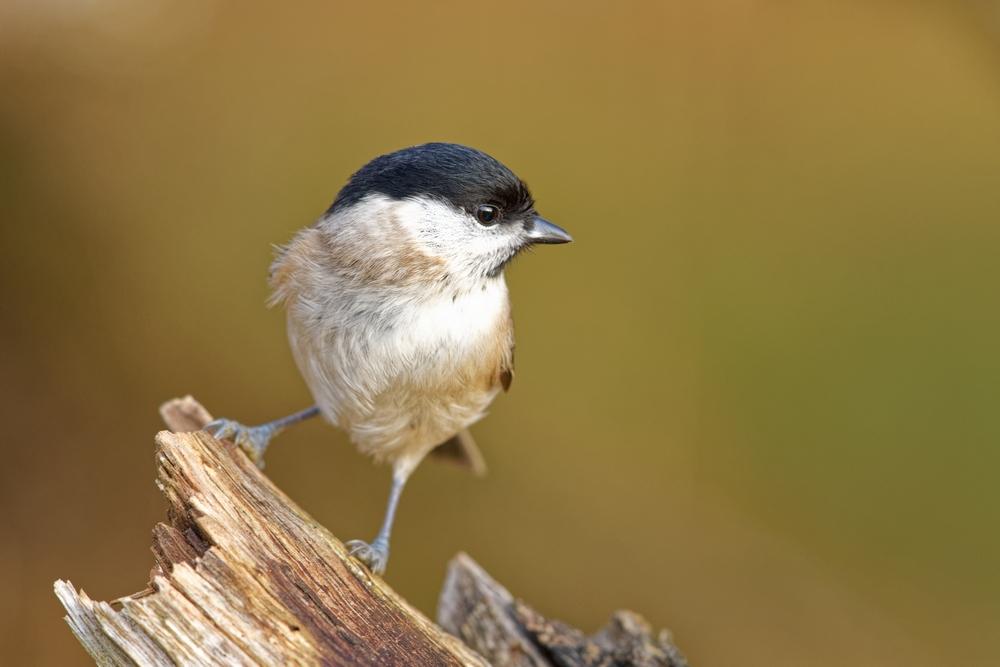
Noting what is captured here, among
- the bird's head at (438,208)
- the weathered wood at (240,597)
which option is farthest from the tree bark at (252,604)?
the bird's head at (438,208)

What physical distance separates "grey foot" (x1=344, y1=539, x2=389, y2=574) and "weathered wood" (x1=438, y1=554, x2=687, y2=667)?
0.27 m

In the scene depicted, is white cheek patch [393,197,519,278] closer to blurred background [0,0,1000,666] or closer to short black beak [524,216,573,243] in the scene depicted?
short black beak [524,216,573,243]

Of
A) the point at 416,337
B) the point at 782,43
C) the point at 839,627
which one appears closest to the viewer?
the point at 416,337

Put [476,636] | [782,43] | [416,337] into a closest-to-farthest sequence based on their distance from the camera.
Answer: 1. [416,337]
2. [476,636]
3. [782,43]

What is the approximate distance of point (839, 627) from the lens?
4.24 m

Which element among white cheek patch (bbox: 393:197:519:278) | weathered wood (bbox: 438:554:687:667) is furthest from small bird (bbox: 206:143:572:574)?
weathered wood (bbox: 438:554:687:667)

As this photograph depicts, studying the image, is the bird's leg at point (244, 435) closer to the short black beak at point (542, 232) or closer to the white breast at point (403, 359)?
the white breast at point (403, 359)

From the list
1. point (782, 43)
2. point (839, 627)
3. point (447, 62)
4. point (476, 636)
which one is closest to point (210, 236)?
point (447, 62)

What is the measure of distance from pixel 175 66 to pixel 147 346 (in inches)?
52.9

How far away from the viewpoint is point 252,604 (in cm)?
195

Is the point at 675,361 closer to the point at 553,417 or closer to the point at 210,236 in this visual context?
the point at 553,417

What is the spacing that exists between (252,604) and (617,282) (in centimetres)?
284

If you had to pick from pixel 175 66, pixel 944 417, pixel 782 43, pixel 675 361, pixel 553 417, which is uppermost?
pixel 782 43

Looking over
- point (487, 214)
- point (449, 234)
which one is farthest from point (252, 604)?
point (487, 214)
